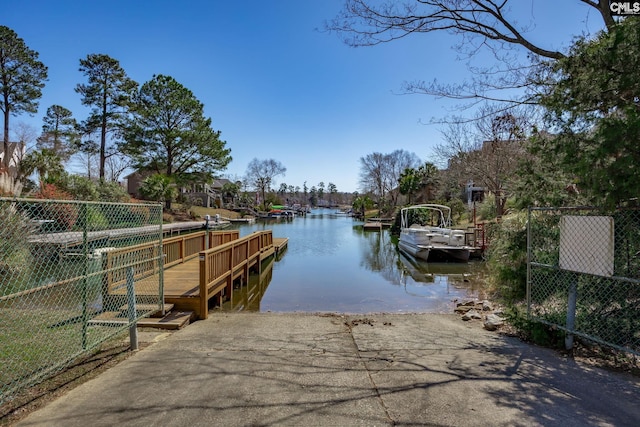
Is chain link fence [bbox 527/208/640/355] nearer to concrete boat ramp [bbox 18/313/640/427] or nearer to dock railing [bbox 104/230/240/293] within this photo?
concrete boat ramp [bbox 18/313/640/427]

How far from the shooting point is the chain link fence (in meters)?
3.47

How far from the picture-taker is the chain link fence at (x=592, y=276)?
347 cm

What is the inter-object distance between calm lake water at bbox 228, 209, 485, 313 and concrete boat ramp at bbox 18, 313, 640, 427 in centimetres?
404

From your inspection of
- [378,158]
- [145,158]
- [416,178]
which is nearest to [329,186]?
[378,158]

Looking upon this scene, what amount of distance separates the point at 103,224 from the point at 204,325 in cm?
217

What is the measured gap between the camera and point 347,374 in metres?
3.41

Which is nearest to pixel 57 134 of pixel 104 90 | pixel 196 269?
pixel 104 90

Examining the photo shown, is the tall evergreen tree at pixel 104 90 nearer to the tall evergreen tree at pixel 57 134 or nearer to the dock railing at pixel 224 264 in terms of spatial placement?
the tall evergreen tree at pixel 57 134

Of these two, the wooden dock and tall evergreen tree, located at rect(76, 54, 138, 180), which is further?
tall evergreen tree, located at rect(76, 54, 138, 180)

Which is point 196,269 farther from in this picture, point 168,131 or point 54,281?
point 168,131

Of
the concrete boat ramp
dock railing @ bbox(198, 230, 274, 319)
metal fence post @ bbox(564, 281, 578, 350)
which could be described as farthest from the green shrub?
dock railing @ bbox(198, 230, 274, 319)

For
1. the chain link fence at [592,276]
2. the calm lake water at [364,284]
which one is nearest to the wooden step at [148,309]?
the calm lake water at [364,284]

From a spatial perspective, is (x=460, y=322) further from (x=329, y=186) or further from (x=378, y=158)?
(x=329, y=186)

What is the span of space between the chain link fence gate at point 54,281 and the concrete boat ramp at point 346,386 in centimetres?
42
